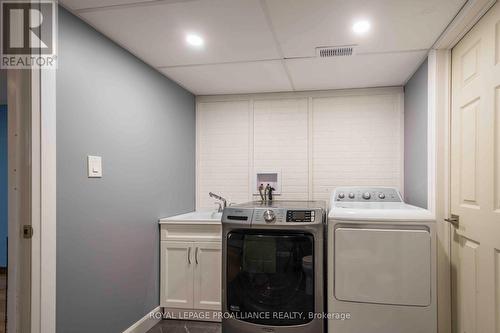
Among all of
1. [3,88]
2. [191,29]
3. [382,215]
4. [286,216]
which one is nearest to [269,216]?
[286,216]

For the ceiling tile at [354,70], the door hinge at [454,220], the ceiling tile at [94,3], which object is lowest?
the door hinge at [454,220]

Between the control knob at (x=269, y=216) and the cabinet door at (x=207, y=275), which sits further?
the cabinet door at (x=207, y=275)

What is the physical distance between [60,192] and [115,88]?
82cm

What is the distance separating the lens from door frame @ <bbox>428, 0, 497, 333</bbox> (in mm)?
2045

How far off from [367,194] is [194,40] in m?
1.99

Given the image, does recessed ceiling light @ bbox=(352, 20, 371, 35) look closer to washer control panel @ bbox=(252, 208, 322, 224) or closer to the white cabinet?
washer control panel @ bbox=(252, 208, 322, 224)

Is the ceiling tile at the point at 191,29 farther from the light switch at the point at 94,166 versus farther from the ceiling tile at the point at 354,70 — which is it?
the light switch at the point at 94,166

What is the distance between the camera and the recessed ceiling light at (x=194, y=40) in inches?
79.3

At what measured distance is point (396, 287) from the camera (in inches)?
74.5

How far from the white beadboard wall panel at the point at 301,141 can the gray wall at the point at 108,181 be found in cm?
65

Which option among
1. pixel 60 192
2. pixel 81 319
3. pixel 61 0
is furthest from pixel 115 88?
pixel 81 319

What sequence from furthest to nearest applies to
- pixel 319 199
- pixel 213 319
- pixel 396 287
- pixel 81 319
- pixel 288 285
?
pixel 319 199 → pixel 213 319 → pixel 288 285 → pixel 396 287 → pixel 81 319

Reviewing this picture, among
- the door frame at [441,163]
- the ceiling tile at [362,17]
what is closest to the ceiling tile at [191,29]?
the ceiling tile at [362,17]

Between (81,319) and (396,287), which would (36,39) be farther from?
(396,287)
